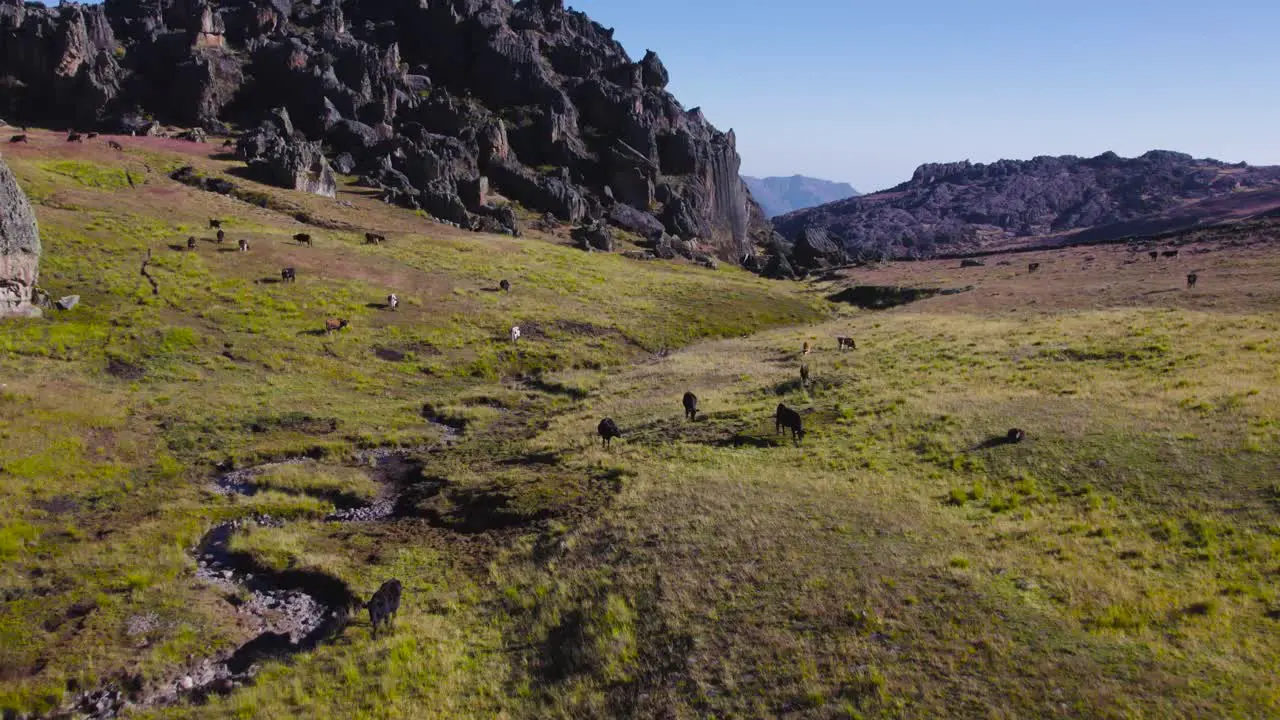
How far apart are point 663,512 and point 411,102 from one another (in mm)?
137132

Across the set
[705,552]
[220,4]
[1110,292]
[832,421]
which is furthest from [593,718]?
[220,4]

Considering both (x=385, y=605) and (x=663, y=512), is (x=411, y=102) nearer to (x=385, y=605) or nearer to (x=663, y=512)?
(x=663, y=512)

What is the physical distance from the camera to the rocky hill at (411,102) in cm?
11600

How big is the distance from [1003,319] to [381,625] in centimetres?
5548

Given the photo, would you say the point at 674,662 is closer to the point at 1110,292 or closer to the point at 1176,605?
the point at 1176,605

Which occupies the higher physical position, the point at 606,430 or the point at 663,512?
the point at 606,430

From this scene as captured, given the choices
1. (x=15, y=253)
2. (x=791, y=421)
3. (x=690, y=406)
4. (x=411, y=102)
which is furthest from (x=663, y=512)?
(x=411, y=102)

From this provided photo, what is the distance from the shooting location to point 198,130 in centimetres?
11412

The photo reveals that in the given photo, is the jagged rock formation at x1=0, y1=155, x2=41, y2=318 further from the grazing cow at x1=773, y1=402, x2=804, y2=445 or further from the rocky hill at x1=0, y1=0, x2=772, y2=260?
the rocky hill at x1=0, y1=0, x2=772, y2=260

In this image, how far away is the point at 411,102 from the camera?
139625 millimetres

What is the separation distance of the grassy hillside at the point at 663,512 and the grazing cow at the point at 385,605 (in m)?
0.62

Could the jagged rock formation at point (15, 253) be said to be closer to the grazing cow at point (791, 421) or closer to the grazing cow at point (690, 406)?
the grazing cow at point (690, 406)

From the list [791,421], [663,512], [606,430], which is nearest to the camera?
[663,512]

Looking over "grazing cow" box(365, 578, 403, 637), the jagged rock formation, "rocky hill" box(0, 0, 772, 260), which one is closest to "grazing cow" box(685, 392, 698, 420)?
"grazing cow" box(365, 578, 403, 637)
